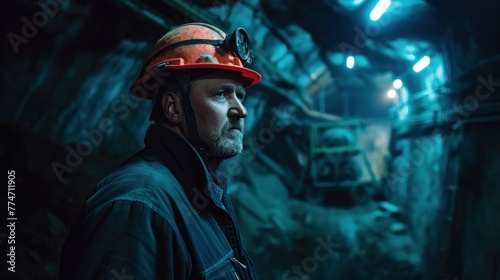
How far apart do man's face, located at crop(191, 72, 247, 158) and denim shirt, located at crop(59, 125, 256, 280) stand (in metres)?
0.22

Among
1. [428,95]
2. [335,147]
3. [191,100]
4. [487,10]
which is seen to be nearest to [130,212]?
[191,100]

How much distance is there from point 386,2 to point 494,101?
3.32 metres

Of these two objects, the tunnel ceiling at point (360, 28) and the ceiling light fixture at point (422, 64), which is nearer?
the tunnel ceiling at point (360, 28)

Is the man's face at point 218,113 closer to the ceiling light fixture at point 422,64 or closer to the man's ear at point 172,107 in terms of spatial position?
the man's ear at point 172,107

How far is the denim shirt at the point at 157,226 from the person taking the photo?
112cm

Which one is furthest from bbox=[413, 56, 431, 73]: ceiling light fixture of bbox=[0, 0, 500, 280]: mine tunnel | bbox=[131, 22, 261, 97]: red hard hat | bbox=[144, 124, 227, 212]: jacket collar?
bbox=[144, 124, 227, 212]: jacket collar

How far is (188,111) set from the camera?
5.87ft

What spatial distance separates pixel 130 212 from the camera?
1.18 m

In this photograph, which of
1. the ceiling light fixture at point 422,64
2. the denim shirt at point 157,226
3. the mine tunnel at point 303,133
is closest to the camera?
the denim shirt at point 157,226

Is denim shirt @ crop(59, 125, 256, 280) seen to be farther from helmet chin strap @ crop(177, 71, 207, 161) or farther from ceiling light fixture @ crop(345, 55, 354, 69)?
ceiling light fixture @ crop(345, 55, 354, 69)

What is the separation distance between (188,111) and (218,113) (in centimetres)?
18

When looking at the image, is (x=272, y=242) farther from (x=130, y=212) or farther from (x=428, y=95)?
(x=130, y=212)

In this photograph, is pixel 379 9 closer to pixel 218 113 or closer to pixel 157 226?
pixel 218 113

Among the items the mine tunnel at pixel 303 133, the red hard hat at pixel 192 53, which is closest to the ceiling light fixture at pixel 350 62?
the mine tunnel at pixel 303 133
